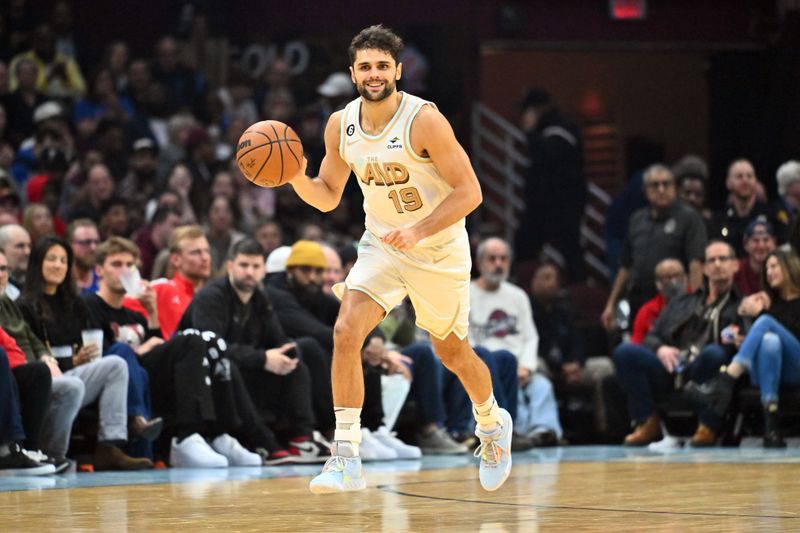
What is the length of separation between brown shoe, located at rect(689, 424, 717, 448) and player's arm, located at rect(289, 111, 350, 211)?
4.94m

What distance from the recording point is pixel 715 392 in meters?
10.7

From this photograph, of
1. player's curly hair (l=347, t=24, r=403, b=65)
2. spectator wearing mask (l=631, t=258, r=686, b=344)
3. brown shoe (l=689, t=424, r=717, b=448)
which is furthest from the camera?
spectator wearing mask (l=631, t=258, r=686, b=344)

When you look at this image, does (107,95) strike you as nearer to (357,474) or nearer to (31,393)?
(31,393)

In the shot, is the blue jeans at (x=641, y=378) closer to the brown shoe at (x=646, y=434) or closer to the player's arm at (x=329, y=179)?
the brown shoe at (x=646, y=434)

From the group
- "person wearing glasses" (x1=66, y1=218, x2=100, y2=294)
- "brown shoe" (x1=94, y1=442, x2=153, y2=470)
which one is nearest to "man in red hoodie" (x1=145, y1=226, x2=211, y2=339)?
"person wearing glasses" (x1=66, y1=218, x2=100, y2=294)

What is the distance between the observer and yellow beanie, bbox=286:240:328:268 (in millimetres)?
10305

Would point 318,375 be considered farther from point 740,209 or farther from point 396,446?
point 740,209

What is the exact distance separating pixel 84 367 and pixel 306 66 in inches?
309

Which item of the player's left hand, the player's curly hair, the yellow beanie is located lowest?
the yellow beanie

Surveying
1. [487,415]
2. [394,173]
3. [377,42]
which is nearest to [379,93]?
[377,42]

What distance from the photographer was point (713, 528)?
5289mm

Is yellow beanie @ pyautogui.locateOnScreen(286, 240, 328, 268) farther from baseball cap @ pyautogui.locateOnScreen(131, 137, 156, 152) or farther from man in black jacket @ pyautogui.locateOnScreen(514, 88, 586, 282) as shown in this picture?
man in black jacket @ pyautogui.locateOnScreen(514, 88, 586, 282)

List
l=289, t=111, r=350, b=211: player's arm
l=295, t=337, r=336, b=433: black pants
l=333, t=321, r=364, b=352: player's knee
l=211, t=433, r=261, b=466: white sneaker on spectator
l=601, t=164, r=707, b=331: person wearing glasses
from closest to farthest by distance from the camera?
l=333, t=321, r=364, b=352: player's knee, l=289, t=111, r=350, b=211: player's arm, l=211, t=433, r=261, b=466: white sneaker on spectator, l=295, t=337, r=336, b=433: black pants, l=601, t=164, r=707, b=331: person wearing glasses

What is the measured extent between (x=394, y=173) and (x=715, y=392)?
487 centimetres
